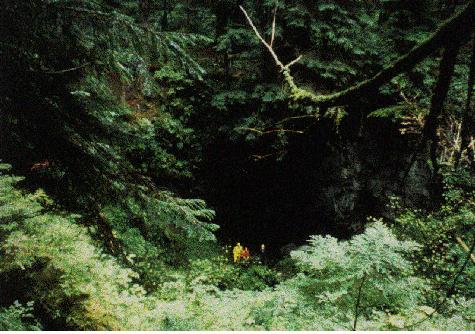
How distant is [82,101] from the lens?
3.03m

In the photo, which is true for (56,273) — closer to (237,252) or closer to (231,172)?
(237,252)

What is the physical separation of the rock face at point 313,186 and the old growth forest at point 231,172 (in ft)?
0.18

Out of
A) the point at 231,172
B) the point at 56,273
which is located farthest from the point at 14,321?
the point at 231,172

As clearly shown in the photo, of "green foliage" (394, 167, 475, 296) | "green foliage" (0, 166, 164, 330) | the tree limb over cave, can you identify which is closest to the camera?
the tree limb over cave

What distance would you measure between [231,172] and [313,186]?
2698mm

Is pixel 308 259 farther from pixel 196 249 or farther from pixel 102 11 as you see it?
pixel 196 249

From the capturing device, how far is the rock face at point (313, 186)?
9695 millimetres

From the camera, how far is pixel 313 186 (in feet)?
32.2

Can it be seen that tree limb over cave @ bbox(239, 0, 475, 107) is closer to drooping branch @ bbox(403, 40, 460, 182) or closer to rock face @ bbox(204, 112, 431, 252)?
drooping branch @ bbox(403, 40, 460, 182)

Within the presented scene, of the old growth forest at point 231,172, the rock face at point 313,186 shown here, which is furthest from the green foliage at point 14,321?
the rock face at point 313,186

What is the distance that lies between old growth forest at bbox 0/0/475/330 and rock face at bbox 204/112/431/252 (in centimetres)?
5

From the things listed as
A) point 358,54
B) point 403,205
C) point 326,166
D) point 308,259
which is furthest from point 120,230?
point 403,205

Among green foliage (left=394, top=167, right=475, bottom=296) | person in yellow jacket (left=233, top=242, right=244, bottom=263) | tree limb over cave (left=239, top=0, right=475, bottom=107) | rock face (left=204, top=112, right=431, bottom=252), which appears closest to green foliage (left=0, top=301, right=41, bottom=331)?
tree limb over cave (left=239, top=0, right=475, bottom=107)

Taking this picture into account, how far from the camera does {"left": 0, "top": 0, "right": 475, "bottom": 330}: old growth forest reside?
Result: 8.46 feet
